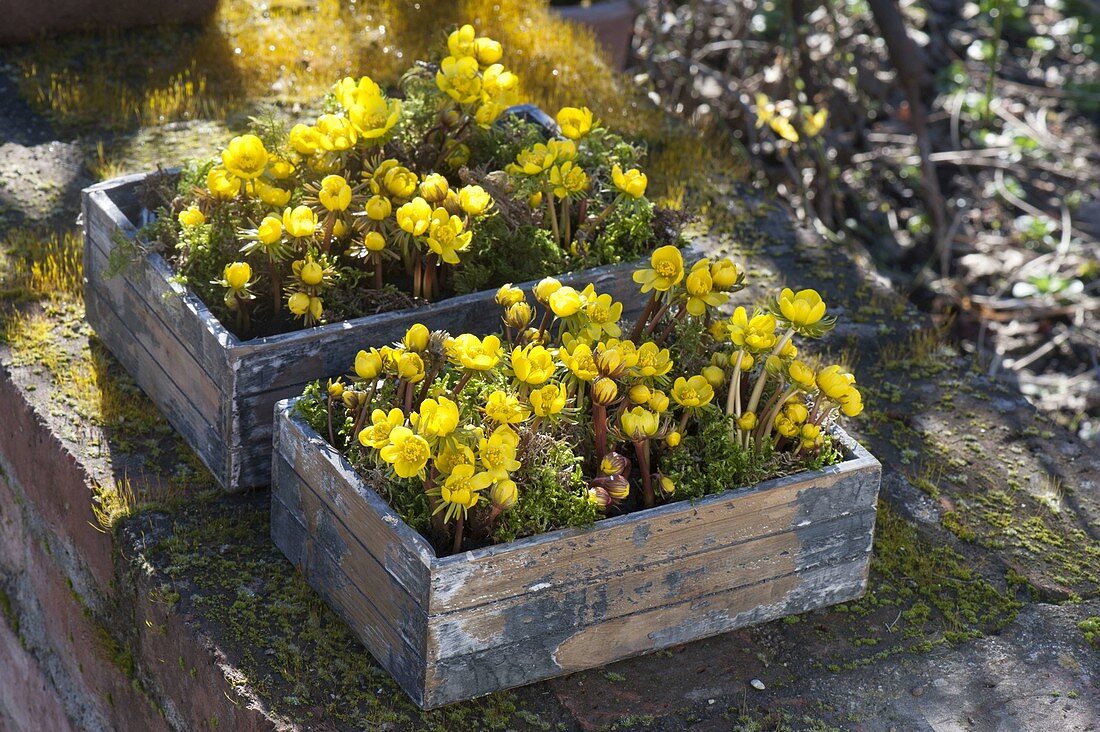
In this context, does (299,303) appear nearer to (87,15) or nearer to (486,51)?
(486,51)

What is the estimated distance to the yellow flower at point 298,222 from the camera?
8.74 feet

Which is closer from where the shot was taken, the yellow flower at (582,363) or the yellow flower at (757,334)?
the yellow flower at (582,363)

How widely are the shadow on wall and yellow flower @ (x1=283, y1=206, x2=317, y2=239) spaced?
266cm

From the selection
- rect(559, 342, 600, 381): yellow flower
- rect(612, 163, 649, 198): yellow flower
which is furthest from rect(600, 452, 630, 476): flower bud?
rect(612, 163, 649, 198): yellow flower

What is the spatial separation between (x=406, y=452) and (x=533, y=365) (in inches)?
11.2

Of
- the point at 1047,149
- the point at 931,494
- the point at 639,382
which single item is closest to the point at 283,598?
the point at 639,382

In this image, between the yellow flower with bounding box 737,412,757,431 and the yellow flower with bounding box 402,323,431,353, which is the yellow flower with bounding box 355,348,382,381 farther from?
the yellow flower with bounding box 737,412,757,431

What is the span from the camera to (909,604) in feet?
9.17

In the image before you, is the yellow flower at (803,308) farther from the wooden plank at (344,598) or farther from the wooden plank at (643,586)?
the wooden plank at (344,598)

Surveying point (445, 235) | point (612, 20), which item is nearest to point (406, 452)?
point (445, 235)

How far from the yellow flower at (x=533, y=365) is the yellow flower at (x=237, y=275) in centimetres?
69

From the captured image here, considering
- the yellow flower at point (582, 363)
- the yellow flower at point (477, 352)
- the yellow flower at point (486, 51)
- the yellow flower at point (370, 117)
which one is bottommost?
the yellow flower at point (582, 363)

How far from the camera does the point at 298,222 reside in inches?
105

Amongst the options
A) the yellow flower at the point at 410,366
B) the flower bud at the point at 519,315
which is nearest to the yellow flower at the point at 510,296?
the flower bud at the point at 519,315
